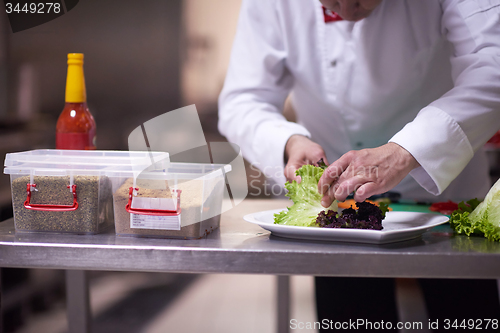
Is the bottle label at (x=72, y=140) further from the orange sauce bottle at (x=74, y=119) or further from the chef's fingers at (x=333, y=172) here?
the chef's fingers at (x=333, y=172)

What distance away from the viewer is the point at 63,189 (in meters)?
0.82

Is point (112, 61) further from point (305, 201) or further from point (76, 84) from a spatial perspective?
point (305, 201)

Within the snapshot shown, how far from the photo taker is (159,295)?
2.53m

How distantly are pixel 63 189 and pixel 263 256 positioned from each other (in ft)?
1.35

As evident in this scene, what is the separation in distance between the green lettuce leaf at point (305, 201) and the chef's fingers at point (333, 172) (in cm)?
5

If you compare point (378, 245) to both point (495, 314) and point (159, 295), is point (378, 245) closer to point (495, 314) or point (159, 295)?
point (495, 314)

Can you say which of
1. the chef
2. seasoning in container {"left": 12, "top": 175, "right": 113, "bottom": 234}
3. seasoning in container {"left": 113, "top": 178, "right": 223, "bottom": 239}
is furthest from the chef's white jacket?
seasoning in container {"left": 12, "top": 175, "right": 113, "bottom": 234}

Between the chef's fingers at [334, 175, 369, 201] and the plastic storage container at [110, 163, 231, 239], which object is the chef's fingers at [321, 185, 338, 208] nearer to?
the chef's fingers at [334, 175, 369, 201]

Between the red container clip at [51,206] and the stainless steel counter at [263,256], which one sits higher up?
the red container clip at [51,206]

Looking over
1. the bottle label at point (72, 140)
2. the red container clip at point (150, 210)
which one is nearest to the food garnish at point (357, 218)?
the red container clip at point (150, 210)

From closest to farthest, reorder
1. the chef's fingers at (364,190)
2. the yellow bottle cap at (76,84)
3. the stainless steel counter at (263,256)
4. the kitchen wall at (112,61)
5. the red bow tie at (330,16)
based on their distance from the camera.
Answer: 1. the stainless steel counter at (263,256)
2. the chef's fingers at (364,190)
3. the yellow bottle cap at (76,84)
4. the red bow tie at (330,16)
5. the kitchen wall at (112,61)

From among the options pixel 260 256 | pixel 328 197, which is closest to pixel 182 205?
pixel 260 256

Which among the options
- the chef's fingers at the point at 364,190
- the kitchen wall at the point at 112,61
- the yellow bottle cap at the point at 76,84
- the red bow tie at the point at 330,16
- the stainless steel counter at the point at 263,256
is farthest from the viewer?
the kitchen wall at the point at 112,61

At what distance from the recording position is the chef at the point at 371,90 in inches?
34.7
